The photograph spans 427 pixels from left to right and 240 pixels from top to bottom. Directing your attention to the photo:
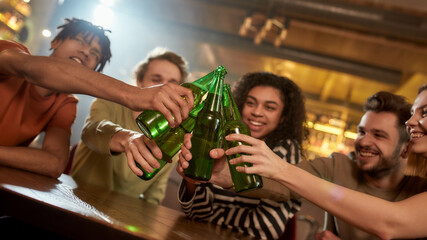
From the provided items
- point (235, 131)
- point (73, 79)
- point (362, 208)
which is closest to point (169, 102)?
point (235, 131)

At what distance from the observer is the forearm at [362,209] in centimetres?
80

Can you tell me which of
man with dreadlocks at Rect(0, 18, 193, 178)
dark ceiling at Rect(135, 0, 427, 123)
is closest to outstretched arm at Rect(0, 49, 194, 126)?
man with dreadlocks at Rect(0, 18, 193, 178)

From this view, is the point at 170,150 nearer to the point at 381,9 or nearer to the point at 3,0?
the point at 3,0

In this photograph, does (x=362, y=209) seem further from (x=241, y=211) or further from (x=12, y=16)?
(x=12, y=16)

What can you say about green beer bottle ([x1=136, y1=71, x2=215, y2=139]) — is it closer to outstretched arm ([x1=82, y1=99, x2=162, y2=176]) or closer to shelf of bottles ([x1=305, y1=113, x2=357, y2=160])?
outstretched arm ([x1=82, y1=99, x2=162, y2=176])

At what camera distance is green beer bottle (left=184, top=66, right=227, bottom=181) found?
73 cm

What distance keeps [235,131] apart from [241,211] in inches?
25.0

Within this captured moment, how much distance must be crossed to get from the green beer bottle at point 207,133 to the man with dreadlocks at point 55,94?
5 centimetres

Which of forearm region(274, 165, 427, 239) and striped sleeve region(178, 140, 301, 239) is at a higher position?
forearm region(274, 165, 427, 239)

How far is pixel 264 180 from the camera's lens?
3.68ft

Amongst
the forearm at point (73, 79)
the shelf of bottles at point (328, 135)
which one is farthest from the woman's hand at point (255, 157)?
the shelf of bottles at point (328, 135)

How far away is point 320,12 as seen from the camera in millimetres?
3582

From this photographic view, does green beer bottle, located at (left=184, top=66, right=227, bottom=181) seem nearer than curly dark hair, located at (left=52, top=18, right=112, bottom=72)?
Yes

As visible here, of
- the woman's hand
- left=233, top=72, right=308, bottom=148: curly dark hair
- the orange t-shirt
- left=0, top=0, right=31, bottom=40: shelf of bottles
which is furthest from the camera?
left=0, top=0, right=31, bottom=40: shelf of bottles
